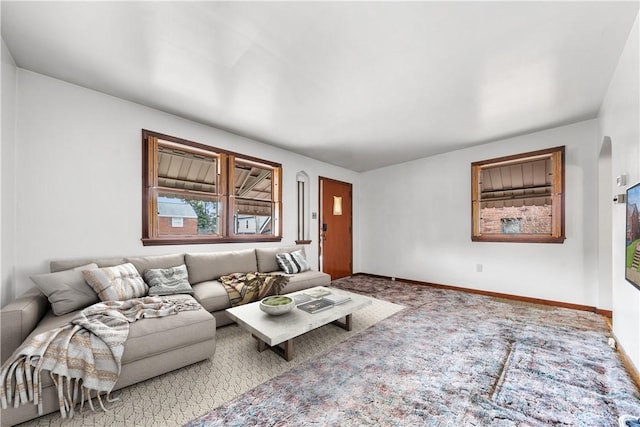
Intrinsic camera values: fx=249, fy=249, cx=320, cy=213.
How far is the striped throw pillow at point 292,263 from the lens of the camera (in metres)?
3.90

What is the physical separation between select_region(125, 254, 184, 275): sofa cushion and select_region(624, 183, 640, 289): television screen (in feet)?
13.7

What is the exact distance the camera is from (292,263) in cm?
395

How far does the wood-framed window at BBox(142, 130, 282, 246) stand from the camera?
307cm

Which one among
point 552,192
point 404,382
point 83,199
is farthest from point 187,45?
point 552,192

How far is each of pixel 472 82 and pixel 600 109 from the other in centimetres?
200

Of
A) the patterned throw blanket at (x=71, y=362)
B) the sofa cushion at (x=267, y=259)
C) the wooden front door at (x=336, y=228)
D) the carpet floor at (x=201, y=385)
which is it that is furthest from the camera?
the wooden front door at (x=336, y=228)

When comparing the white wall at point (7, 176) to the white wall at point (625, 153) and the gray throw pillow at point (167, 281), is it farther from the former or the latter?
the white wall at point (625, 153)

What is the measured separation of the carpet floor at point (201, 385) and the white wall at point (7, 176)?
133cm

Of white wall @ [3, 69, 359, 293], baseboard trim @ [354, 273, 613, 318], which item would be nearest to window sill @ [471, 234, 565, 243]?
baseboard trim @ [354, 273, 613, 318]

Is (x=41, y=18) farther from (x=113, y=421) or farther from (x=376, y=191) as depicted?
(x=376, y=191)

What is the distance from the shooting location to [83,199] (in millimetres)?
2615

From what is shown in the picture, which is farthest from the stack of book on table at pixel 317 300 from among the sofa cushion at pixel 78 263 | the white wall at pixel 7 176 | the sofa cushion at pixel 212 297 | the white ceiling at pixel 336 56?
the white wall at pixel 7 176

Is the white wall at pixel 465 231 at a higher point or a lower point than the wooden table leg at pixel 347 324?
higher

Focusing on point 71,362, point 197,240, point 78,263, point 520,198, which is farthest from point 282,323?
point 520,198
